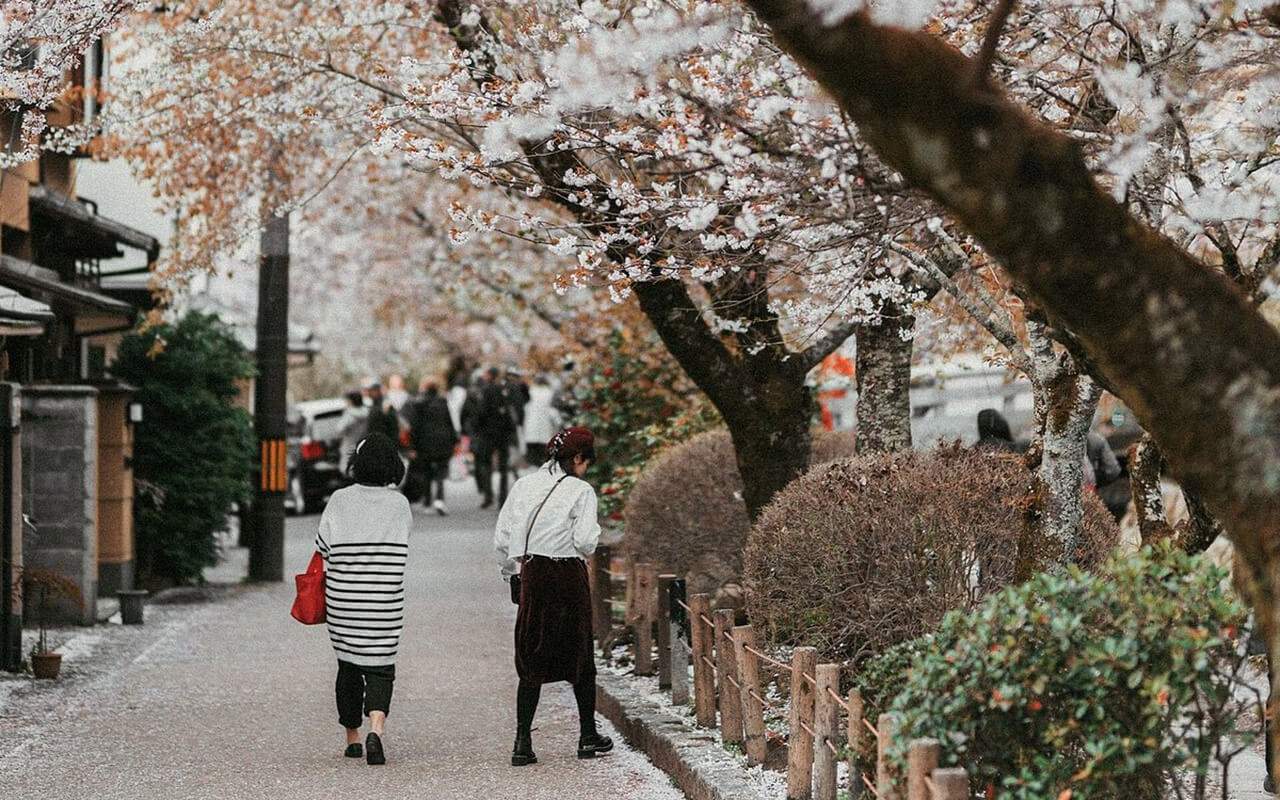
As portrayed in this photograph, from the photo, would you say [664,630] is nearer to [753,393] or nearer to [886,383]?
[753,393]

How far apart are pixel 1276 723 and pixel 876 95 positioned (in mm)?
2013

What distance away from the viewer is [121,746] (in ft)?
29.0

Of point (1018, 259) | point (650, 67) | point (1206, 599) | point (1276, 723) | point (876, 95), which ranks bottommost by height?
point (1276, 723)

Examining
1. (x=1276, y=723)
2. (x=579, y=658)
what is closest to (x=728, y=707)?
(x=579, y=658)

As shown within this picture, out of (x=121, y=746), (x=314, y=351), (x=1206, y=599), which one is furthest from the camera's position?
(x=314, y=351)

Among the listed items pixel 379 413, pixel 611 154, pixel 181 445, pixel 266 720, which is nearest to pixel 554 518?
pixel 611 154

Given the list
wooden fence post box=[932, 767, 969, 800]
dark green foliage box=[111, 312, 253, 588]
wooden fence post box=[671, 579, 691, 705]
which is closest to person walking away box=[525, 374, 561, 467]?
dark green foliage box=[111, 312, 253, 588]

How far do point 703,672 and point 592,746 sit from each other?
71 cm

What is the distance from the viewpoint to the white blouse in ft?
27.2

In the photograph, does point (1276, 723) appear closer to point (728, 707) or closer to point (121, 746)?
point (728, 707)

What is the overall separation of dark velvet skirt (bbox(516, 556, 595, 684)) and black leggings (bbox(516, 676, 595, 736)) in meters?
0.06

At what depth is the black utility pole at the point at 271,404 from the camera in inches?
640

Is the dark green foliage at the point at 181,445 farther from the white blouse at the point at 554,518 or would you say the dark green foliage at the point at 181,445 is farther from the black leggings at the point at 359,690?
the white blouse at the point at 554,518

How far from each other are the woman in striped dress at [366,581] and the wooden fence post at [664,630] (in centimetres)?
180
